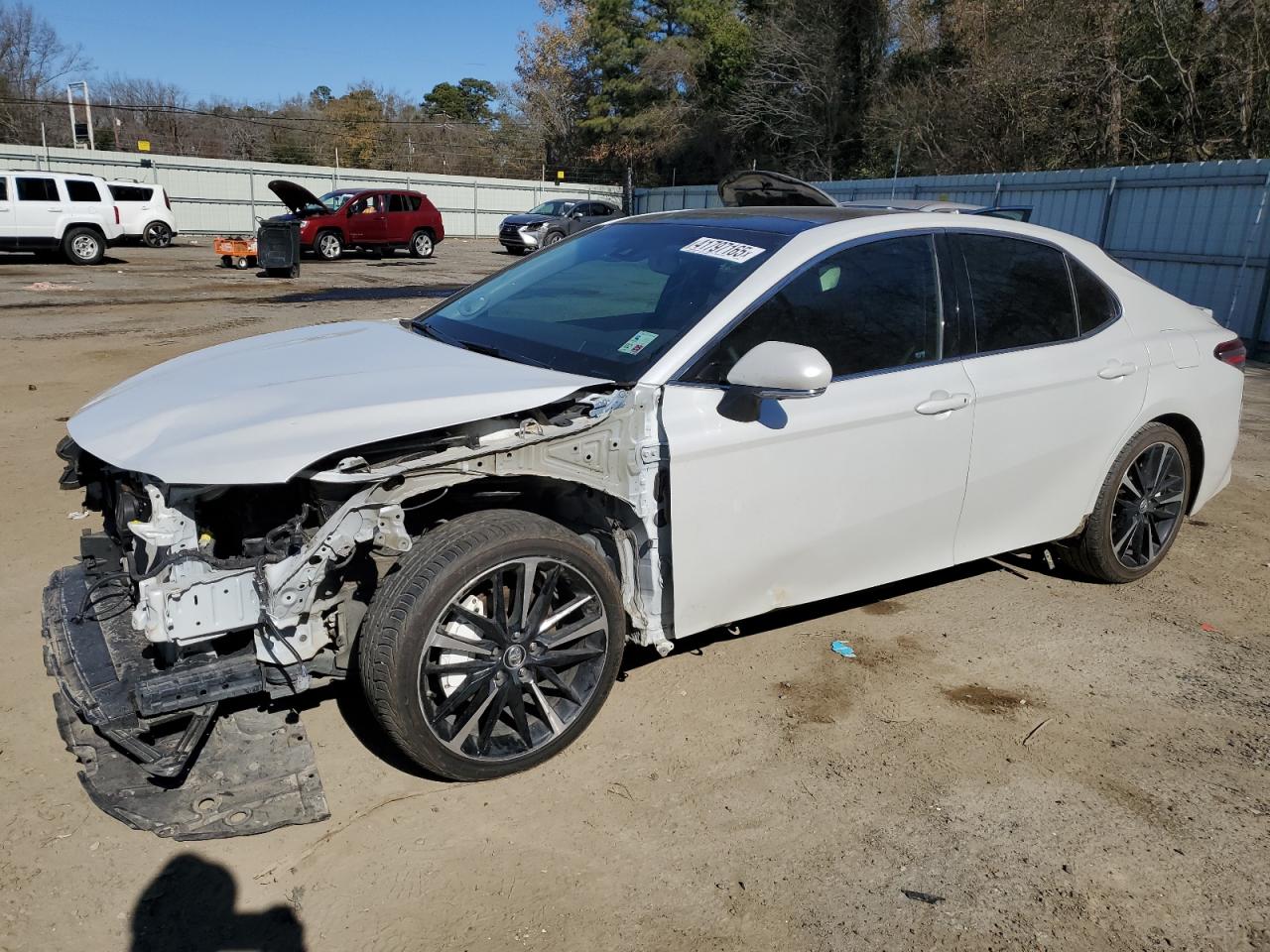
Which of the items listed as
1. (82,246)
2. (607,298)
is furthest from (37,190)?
(607,298)

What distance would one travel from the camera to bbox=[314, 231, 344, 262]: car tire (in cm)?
2444

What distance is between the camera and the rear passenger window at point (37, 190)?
20344 millimetres

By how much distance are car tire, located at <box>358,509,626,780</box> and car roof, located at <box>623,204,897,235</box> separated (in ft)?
4.94

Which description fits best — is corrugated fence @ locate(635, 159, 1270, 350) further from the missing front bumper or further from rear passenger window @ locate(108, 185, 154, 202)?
rear passenger window @ locate(108, 185, 154, 202)

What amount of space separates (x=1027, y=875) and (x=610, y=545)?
5.25 ft

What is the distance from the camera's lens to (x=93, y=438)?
115 inches

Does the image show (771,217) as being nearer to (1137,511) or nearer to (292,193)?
(1137,511)

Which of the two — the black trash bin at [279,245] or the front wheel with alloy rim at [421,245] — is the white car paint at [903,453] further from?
the front wheel with alloy rim at [421,245]

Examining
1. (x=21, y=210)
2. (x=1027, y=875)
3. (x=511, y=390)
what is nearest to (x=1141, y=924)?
(x=1027, y=875)

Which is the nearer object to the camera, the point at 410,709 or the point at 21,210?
the point at 410,709

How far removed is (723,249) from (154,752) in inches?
99.5

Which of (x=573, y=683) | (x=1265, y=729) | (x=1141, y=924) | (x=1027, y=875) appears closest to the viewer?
(x=1141, y=924)

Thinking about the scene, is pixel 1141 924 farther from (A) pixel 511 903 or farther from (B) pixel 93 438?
(B) pixel 93 438

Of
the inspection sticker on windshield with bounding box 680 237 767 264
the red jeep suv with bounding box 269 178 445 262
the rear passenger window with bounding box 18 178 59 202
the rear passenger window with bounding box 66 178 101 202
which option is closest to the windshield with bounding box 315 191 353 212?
the red jeep suv with bounding box 269 178 445 262
